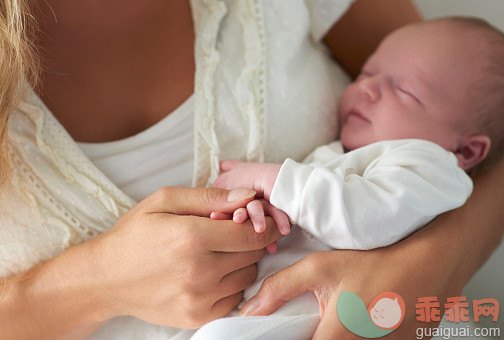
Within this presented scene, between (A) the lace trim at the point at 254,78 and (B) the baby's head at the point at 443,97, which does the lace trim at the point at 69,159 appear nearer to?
(A) the lace trim at the point at 254,78

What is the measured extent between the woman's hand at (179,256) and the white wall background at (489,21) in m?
0.77

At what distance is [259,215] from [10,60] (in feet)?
1.39

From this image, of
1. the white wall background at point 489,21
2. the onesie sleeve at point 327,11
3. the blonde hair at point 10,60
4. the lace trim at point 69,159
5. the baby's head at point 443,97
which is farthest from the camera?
the white wall background at point 489,21

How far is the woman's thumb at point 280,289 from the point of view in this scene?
0.70 m

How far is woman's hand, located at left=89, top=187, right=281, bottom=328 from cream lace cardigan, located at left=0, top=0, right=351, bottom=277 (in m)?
0.09

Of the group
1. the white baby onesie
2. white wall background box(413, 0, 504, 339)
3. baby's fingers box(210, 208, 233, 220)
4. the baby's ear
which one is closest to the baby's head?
the baby's ear

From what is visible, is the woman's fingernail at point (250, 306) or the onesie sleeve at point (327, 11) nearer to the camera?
the woman's fingernail at point (250, 306)

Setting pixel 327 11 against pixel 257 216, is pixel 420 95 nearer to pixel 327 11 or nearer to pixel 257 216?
pixel 327 11

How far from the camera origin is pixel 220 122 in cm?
86

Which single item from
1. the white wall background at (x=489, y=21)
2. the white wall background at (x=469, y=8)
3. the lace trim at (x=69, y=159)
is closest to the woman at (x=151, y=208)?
the lace trim at (x=69, y=159)

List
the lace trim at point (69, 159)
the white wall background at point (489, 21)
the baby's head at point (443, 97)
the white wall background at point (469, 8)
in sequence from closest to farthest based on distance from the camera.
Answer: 1. the lace trim at point (69, 159)
2. the baby's head at point (443, 97)
3. the white wall background at point (489, 21)
4. the white wall background at point (469, 8)

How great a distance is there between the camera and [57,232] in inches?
31.1

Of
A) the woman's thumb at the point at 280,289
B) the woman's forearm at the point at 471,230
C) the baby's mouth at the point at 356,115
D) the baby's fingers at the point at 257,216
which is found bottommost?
the woman's forearm at the point at 471,230


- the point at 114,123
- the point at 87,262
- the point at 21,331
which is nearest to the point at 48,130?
the point at 114,123
